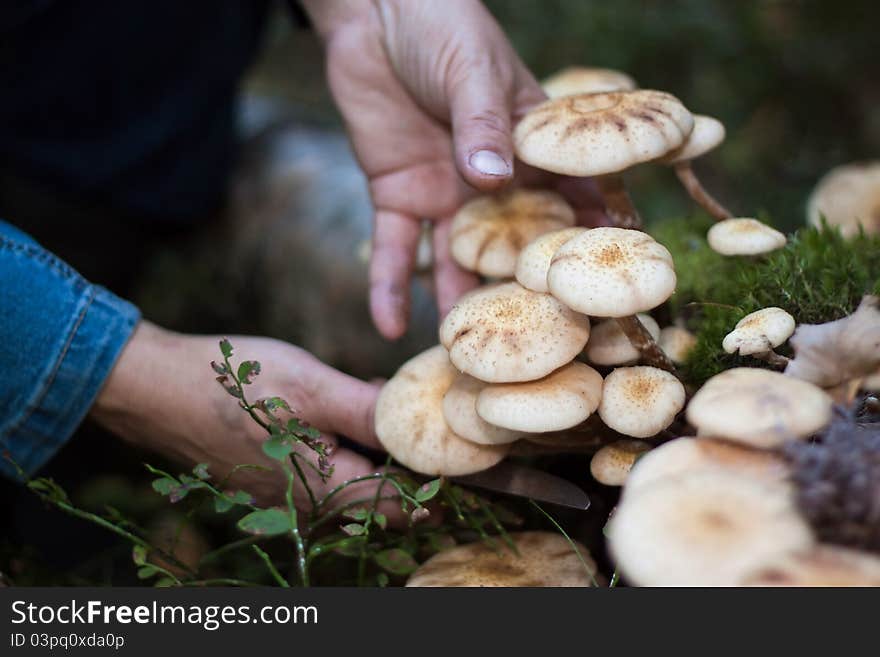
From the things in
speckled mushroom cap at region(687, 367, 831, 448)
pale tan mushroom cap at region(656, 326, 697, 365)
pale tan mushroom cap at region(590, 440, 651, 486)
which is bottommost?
pale tan mushroom cap at region(590, 440, 651, 486)

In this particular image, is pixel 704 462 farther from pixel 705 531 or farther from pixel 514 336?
pixel 514 336

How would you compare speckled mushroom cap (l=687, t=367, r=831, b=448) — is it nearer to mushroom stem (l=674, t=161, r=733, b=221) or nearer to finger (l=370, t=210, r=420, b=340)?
mushroom stem (l=674, t=161, r=733, b=221)

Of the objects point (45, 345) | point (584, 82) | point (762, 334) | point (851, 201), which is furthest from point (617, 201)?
point (45, 345)

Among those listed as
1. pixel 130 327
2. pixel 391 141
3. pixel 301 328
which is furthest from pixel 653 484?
pixel 301 328

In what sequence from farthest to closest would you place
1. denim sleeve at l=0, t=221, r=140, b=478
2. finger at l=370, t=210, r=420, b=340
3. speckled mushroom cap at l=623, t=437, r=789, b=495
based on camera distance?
1. finger at l=370, t=210, r=420, b=340
2. denim sleeve at l=0, t=221, r=140, b=478
3. speckled mushroom cap at l=623, t=437, r=789, b=495

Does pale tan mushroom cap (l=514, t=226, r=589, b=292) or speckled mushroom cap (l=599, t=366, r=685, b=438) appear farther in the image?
pale tan mushroom cap (l=514, t=226, r=589, b=292)

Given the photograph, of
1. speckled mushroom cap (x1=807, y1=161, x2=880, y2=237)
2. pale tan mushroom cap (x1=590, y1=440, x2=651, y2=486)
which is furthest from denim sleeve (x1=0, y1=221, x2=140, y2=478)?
speckled mushroom cap (x1=807, y1=161, x2=880, y2=237)
